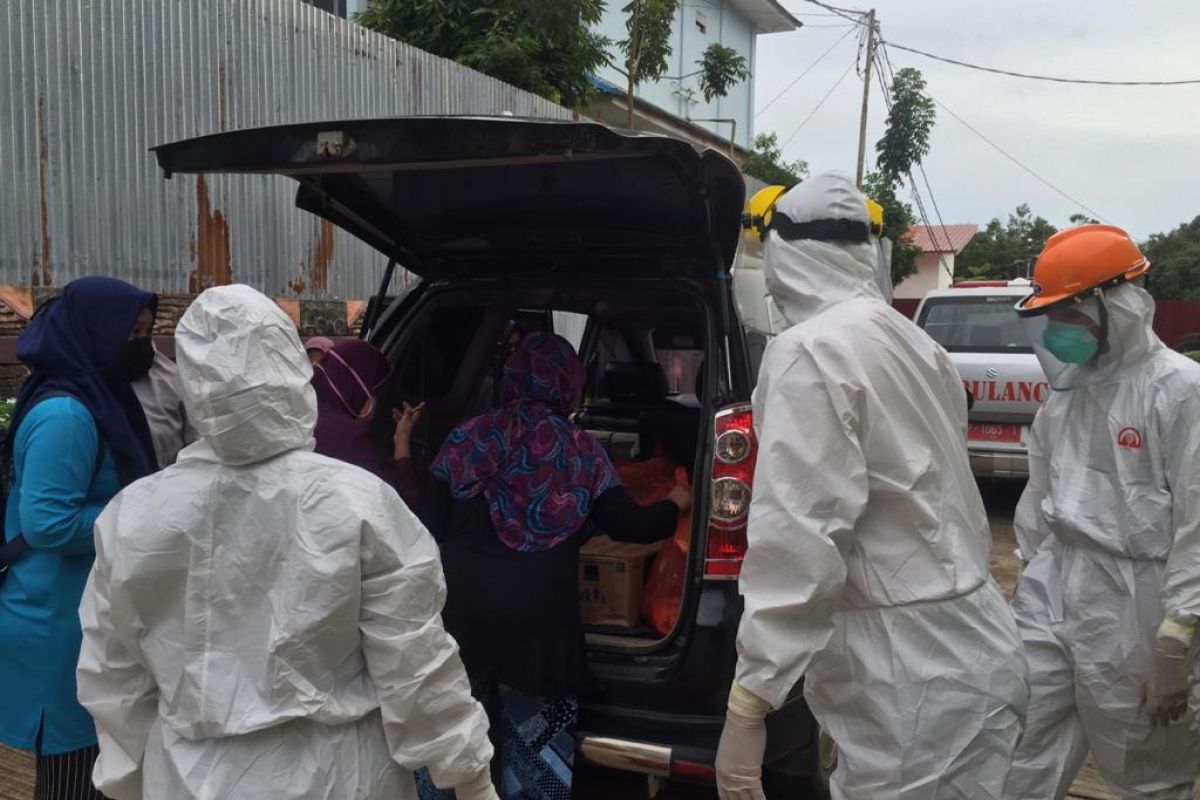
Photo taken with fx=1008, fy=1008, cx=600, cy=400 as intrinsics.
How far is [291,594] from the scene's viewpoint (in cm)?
181

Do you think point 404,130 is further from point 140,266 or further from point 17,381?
point 140,266

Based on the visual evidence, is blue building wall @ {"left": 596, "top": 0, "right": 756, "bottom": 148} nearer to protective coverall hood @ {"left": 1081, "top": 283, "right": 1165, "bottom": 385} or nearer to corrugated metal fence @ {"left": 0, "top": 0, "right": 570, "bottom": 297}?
corrugated metal fence @ {"left": 0, "top": 0, "right": 570, "bottom": 297}

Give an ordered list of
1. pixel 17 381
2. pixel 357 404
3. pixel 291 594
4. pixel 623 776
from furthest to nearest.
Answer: pixel 17 381
pixel 623 776
pixel 357 404
pixel 291 594

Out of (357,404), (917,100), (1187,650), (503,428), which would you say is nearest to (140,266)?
(357,404)

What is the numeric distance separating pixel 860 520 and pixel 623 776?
2193 mm

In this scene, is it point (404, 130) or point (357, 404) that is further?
point (357, 404)

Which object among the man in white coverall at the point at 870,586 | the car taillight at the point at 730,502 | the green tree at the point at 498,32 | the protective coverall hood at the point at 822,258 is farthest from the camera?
the green tree at the point at 498,32

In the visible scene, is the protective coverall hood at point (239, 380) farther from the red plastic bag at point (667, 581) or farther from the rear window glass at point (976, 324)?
the rear window glass at point (976, 324)

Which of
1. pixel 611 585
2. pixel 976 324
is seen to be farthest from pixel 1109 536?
pixel 976 324

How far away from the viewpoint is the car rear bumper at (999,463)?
328 inches

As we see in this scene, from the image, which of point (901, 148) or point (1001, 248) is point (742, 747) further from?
point (1001, 248)

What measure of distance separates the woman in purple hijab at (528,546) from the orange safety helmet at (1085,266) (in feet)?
4.20

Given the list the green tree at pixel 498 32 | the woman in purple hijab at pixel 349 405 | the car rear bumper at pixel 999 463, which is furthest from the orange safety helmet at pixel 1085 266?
the green tree at pixel 498 32

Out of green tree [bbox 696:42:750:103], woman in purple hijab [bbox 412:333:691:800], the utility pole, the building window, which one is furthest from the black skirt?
the utility pole
